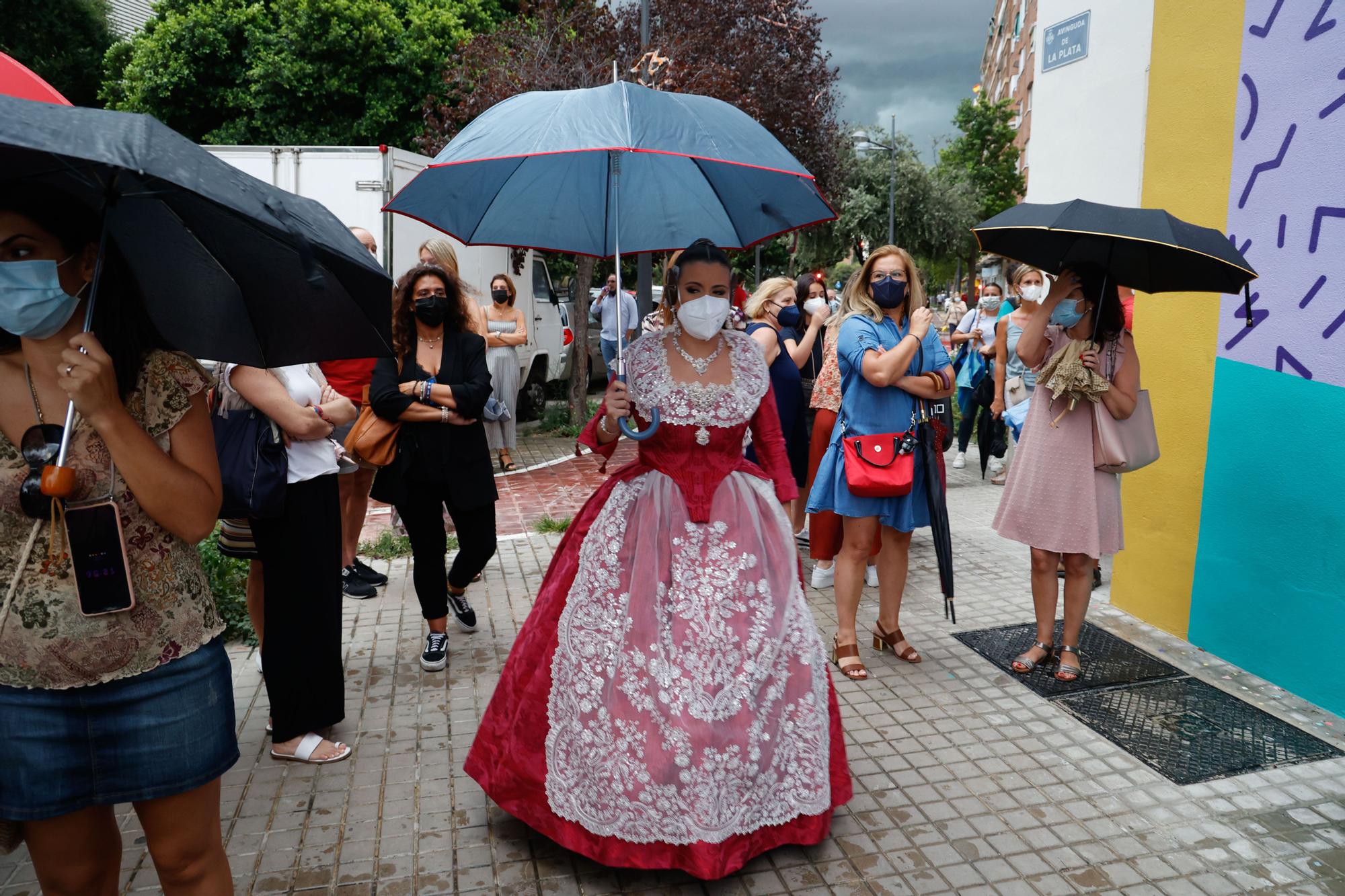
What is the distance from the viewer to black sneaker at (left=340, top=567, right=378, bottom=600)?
601 centimetres

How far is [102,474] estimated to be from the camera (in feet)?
6.57

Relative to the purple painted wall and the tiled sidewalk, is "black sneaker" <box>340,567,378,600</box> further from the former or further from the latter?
the purple painted wall

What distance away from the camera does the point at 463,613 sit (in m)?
5.33

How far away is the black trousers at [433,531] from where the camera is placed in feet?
15.7

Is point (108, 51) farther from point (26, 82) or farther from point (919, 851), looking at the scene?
point (919, 851)

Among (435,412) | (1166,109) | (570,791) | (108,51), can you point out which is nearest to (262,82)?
(108,51)

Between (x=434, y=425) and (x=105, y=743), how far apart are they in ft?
9.23

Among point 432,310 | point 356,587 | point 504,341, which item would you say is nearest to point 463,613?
point 356,587

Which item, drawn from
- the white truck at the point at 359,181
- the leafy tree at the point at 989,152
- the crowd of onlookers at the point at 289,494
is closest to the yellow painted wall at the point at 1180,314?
the crowd of onlookers at the point at 289,494

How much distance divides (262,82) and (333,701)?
15.9m

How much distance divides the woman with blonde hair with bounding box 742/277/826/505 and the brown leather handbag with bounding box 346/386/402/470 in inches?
100

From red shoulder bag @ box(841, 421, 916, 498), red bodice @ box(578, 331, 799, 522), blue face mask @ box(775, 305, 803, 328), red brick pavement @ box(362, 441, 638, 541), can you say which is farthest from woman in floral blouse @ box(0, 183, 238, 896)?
blue face mask @ box(775, 305, 803, 328)

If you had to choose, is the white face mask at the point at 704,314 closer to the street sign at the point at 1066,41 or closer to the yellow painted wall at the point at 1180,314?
the yellow painted wall at the point at 1180,314

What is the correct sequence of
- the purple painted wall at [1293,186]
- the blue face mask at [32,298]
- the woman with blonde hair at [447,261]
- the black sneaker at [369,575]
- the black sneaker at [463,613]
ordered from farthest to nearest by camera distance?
the black sneaker at [369,575], the black sneaker at [463,613], the woman with blonde hair at [447,261], the purple painted wall at [1293,186], the blue face mask at [32,298]
